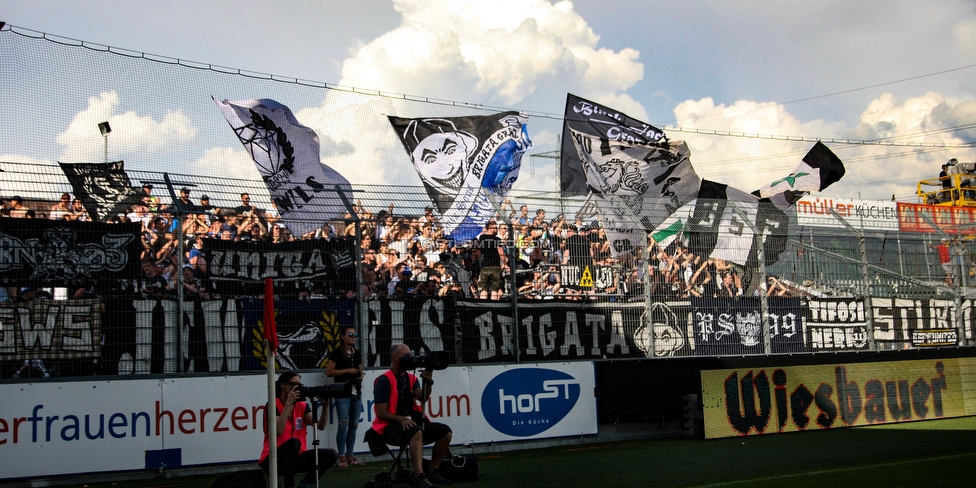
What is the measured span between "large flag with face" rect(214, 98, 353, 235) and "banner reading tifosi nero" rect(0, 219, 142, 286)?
104 inches

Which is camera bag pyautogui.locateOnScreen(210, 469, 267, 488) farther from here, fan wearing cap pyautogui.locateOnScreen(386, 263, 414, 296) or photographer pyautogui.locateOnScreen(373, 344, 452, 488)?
fan wearing cap pyautogui.locateOnScreen(386, 263, 414, 296)

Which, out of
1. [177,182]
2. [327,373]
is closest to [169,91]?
[177,182]

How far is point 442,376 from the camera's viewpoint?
34.3 feet

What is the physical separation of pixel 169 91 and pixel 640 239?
7248 mm

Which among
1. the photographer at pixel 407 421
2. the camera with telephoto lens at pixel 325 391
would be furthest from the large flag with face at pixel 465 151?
the camera with telephoto lens at pixel 325 391

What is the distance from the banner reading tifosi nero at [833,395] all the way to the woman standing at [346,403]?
4.72 metres

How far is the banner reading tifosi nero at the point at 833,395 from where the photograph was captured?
11.4 metres

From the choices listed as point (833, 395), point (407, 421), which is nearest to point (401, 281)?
point (407, 421)

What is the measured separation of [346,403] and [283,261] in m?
1.84

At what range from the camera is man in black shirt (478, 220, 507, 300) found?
1104 cm

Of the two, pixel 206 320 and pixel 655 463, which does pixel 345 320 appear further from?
pixel 655 463

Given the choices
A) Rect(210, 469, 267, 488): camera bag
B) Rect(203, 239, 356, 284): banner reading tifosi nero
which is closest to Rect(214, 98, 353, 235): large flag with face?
Rect(203, 239, 356, 284): banner reading tifosi nero

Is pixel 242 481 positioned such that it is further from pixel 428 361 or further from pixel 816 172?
pixel 816 172

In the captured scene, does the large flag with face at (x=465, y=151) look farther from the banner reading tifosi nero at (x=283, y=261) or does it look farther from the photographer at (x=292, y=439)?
the photographer at (x=292, y=439)
